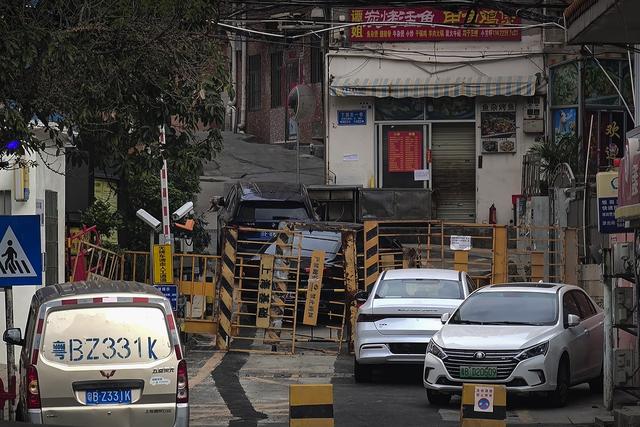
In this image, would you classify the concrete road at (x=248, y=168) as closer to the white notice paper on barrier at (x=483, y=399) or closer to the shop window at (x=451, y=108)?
the shop window at (x=451, y=108)

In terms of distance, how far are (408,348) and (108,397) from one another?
7.55 m

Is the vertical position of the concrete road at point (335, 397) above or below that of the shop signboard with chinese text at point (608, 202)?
below

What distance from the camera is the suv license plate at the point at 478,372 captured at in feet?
52.3

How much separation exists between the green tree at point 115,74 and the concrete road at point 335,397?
130 inches

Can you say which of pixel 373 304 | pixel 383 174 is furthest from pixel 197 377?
pixel 383 174

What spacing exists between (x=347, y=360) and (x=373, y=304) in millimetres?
2734

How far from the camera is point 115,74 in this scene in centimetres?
1338

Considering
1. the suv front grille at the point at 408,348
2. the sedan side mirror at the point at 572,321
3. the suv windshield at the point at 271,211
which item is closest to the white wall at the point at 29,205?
the suv windshield at the point at 271,211

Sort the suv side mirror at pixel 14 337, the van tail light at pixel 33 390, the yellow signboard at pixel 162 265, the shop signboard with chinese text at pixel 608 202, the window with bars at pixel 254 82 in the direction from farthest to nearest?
1. the window with bars at pixel 254 82
2. the yellow signboard at pixel 162 265
3. the shop signboard with chinese text at pixel 608 202
4. the suv side mirror at pixel 14 337
5. the van tail light at pixel 33 390

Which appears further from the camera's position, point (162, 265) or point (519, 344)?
point (162, 265)

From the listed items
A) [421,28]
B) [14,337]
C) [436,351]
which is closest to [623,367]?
[436,351]

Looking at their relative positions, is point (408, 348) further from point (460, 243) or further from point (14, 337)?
point (14, 337)

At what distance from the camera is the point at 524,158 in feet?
112

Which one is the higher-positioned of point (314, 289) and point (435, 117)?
point (435, 117)
